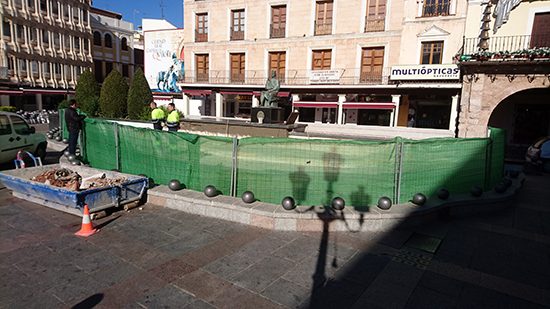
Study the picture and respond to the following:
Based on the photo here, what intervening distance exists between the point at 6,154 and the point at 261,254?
8705 mm

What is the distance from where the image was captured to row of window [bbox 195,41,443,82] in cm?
2256

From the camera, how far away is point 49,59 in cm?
3569

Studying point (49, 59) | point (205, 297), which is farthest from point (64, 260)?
point (49, 59)

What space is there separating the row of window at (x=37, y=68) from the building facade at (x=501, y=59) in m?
38.8

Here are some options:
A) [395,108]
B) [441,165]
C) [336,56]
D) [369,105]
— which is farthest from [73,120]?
[395,108]

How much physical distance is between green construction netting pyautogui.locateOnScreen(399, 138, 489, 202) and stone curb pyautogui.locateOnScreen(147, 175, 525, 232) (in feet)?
1.08

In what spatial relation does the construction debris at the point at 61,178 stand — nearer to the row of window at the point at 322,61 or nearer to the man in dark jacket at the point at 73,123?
the man in dark jacket at the point at 73,123

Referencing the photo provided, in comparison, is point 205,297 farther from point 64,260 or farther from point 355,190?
point 355,190

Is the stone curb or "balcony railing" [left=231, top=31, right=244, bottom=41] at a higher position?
"balcony railing" [left=231, top=31, right=244, bottom=41]

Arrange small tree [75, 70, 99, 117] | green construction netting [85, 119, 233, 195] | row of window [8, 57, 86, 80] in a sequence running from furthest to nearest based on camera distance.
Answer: row of window [8, 57, 86, 80], small tree [75, 70, 99, 117], green construction netting [85, 119, 233, 195]

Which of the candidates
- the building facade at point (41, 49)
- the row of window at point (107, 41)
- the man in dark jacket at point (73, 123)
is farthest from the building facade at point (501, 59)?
the row of window at point (107, 41)

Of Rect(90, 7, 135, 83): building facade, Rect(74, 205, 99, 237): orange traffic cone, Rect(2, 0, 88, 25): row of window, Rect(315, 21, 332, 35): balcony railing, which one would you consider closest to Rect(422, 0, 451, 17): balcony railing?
Rect(315, 21, 332, 35): balcony railing

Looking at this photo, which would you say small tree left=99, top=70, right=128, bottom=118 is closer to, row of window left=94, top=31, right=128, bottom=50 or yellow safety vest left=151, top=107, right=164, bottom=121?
yellow safety vest left=151, top=107, right=164, bottom=121

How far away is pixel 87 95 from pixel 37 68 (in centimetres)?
2093
